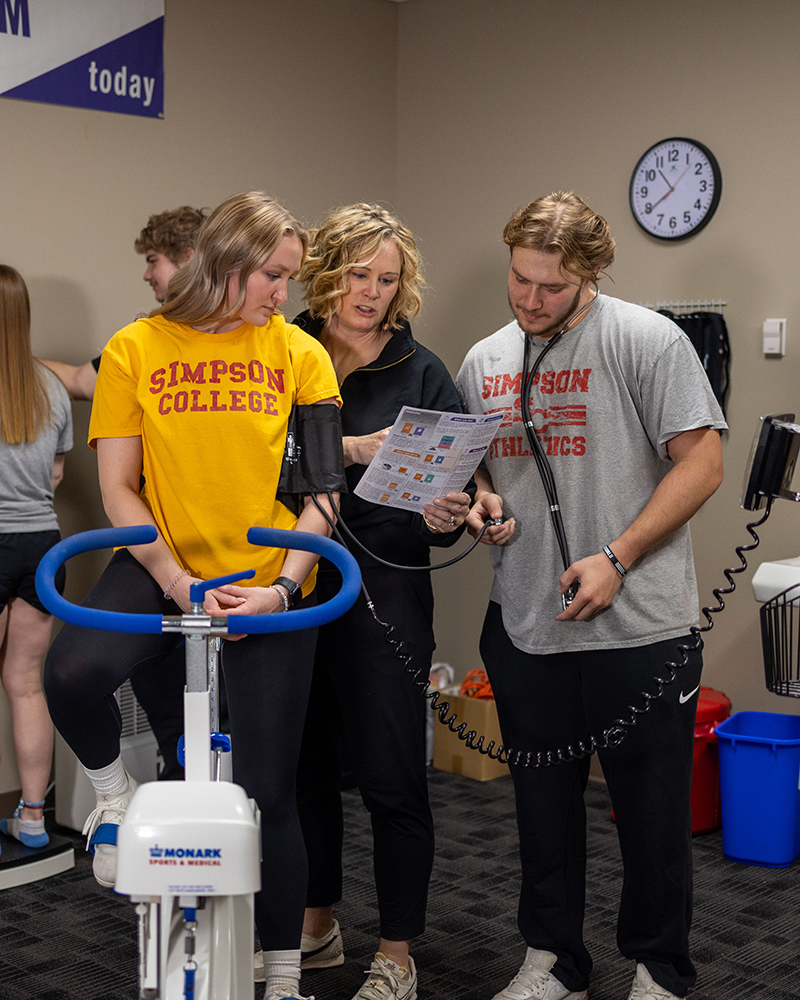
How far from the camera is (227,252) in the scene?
6.05 feet

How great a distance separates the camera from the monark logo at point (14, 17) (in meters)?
3.36

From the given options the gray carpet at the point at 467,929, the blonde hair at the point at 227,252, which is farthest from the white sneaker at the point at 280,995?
the blonde hair at the point at 227,252

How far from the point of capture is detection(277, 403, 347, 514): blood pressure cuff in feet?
6.36

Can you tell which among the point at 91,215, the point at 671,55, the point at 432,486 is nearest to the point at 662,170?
the point at 671,55

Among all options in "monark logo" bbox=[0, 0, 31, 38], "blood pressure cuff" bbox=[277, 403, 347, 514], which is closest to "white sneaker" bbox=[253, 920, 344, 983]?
"blood pressure cuff" bbox=[277, 403, 347, 514]

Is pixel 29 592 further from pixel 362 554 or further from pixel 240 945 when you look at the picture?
pixel 240 945

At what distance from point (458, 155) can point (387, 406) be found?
255cm

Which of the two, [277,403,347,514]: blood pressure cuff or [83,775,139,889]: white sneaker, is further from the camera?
[277,403,347,514]: blood pressure cuff

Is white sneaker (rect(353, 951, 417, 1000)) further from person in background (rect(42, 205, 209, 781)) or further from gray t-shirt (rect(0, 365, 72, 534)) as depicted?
gray t-shirt (rect(0, 365, 72, 534))

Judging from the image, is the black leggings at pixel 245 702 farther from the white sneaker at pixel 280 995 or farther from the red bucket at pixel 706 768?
the red bucket at pixel 706 768

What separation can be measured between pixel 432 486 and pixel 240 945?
984 millimetres

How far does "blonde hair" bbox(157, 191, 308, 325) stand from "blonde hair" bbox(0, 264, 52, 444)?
1.44 meters

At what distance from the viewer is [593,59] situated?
400cm

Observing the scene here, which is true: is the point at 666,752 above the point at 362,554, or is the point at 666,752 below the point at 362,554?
below
